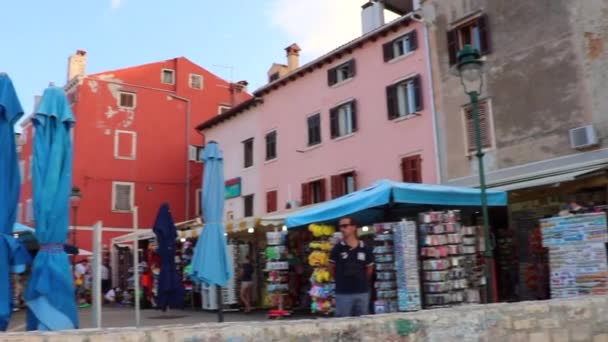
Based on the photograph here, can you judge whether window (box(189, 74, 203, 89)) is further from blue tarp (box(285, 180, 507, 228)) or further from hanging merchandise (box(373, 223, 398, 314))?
hanging merchandise (box(373, 223, 398, 314))

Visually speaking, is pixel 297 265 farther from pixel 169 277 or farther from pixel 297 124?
pixel 297 124

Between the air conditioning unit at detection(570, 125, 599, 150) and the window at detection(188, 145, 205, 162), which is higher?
the window at detection(188, 145, 205, 162)

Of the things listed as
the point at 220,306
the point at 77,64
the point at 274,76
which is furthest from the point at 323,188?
the point at 77,64

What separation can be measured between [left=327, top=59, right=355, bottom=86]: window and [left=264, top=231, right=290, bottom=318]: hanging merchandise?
8.70 metres

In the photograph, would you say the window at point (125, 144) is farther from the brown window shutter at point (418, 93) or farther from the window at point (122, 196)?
the brown window shutter at point (418, 93)

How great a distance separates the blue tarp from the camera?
995 centimetres

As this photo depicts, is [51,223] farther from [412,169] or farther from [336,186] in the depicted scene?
[336,186]

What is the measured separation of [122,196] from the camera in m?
30.3

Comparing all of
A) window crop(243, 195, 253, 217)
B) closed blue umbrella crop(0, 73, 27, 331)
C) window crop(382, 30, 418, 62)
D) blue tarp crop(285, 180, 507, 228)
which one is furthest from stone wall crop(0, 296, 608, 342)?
window crop(243, 195, 253, 217)

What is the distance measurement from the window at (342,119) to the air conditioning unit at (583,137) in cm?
789

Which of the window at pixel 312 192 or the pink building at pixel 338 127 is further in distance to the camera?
the window at pixel 312 192

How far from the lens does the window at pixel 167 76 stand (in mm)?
32781

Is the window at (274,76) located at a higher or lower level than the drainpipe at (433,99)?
higher

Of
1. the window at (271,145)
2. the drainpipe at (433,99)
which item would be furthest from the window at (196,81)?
the drainpipe at (433,99)
